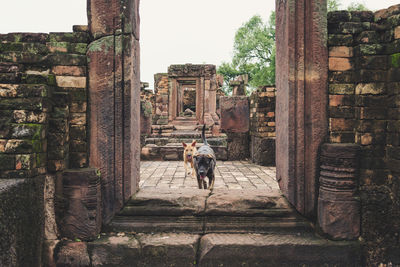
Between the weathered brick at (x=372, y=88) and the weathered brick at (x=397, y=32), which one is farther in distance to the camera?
the weathered brick at (x=372, y=88)

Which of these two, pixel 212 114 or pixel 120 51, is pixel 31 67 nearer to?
pixel 120 51

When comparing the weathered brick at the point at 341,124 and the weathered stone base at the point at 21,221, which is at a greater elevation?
the weathered brick at the point at 341,124

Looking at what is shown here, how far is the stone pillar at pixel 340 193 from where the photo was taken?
8.41 feet

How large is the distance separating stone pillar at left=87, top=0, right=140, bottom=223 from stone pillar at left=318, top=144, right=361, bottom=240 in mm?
2211

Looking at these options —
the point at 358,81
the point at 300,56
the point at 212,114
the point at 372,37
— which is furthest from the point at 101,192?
the point at 212,114

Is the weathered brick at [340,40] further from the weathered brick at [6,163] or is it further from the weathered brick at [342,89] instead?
the weathered brick at [6,163]

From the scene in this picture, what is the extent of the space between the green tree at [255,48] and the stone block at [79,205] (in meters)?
21.5

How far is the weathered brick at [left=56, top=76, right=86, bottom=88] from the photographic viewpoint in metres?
2.69

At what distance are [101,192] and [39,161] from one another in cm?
72

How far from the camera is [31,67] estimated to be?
2.60m

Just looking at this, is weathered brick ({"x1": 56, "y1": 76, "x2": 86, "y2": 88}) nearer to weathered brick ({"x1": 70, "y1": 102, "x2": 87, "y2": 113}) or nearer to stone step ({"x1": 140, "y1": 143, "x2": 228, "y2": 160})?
weathered brick ({"x1": 70, "y1": 102, "x2": 87, "y2": 113})

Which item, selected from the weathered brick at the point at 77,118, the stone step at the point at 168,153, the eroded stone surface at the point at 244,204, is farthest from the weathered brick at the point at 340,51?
the stone step at the point at 168,153

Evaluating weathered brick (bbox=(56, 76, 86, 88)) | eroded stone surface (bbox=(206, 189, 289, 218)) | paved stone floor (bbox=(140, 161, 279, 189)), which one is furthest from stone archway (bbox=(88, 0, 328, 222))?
paved stone floor (bbox=(140, 161, 279, 189))

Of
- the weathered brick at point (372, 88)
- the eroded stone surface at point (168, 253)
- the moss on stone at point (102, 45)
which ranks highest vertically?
the moss on stone at point (102, 45)
